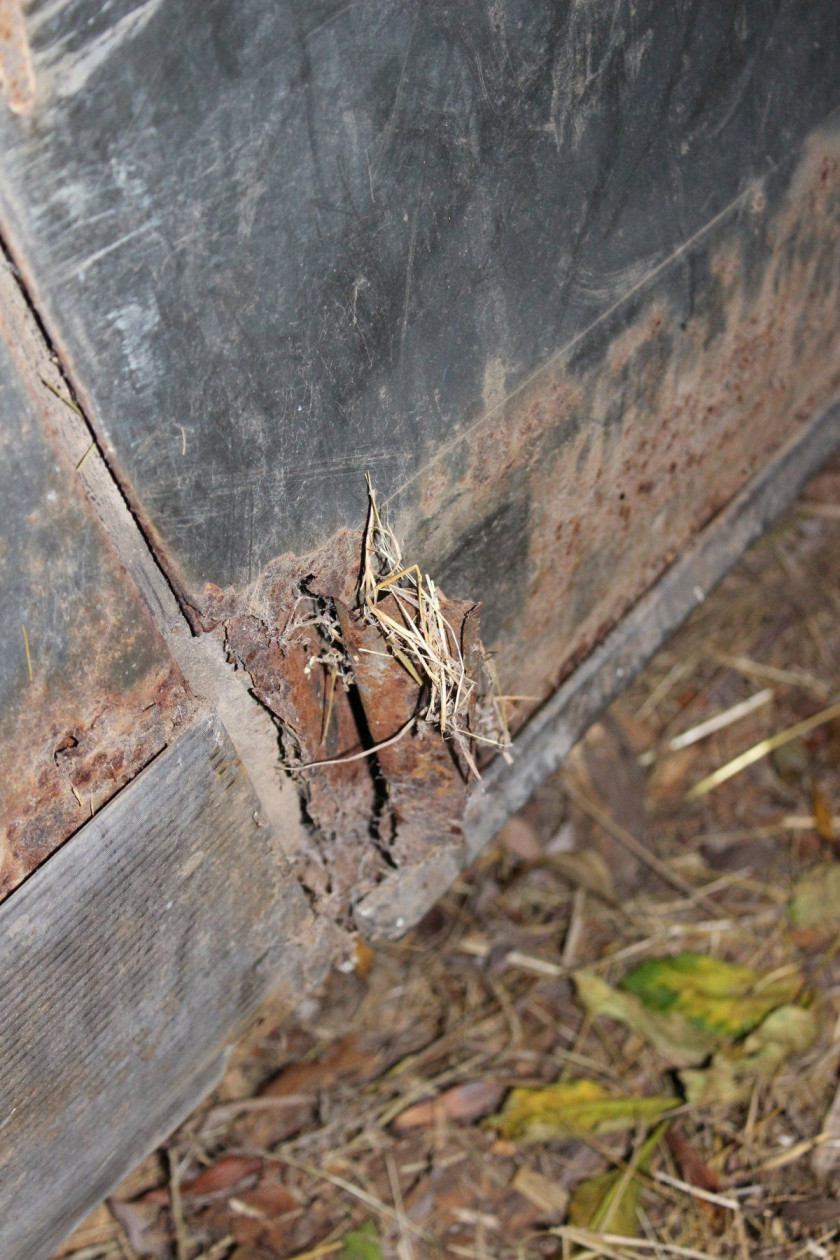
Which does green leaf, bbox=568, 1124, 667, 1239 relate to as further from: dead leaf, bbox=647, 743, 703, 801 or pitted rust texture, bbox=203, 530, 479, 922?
dead leaf, bbox=647, 743, 703, 801

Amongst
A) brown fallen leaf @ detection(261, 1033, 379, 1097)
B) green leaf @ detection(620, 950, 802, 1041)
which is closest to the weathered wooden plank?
brown fallen leaf @ detection(261, 1033, 379, 1097)

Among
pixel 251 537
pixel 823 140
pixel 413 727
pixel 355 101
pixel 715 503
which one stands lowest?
pixel 715 503

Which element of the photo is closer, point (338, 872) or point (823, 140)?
point (338, 872)

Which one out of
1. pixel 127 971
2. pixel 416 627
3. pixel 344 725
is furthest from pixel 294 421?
pixel 127 971

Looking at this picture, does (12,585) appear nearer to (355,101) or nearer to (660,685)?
(355,101)

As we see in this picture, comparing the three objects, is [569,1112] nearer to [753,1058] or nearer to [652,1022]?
[652,1022]

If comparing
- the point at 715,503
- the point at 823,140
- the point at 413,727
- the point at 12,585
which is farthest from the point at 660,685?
the point at 12,585

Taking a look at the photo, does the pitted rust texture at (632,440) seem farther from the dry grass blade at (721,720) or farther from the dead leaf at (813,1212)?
the dead leaf at (813,1212)
